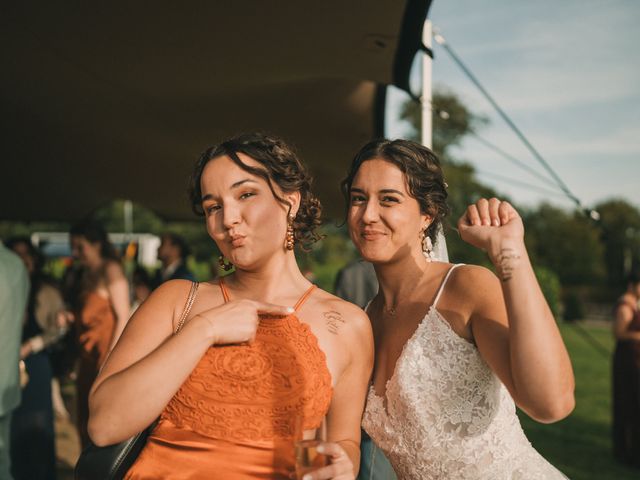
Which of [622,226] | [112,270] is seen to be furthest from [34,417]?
[622,226]

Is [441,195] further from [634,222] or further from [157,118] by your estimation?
[634,222]

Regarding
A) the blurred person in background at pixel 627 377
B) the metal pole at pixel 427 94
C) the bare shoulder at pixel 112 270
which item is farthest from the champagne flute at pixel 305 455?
the blurred person in background at pixel 627 377

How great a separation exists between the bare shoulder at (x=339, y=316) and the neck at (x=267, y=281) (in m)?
0.10

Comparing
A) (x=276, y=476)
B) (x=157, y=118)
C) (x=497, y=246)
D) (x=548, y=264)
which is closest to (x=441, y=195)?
(x=497, y=246)

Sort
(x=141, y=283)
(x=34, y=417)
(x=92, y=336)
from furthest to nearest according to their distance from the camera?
(x=141, y=283), (x=92, y=336), (x=34, y=417)

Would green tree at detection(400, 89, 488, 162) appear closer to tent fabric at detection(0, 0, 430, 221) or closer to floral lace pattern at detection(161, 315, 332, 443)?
tent fabric at detection(0, 0, 430, 221)

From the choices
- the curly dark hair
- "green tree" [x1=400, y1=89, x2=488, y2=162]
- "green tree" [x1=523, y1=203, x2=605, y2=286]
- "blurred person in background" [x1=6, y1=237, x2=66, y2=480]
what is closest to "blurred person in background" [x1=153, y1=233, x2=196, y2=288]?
"blurred person in background" [x1=6, y1=237, x2=66, y2=480]

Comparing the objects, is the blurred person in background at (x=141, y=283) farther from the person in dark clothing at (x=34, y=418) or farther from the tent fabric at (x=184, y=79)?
the person in dark clothing at (x=34, y=418)

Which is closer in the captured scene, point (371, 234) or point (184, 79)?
point (371, 234)

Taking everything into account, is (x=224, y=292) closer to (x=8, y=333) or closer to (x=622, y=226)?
(x=8, y=333)

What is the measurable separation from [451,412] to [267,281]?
719mm

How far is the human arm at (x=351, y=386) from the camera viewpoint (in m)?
1.77

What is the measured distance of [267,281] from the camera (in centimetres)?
189

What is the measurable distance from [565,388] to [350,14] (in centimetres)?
196
